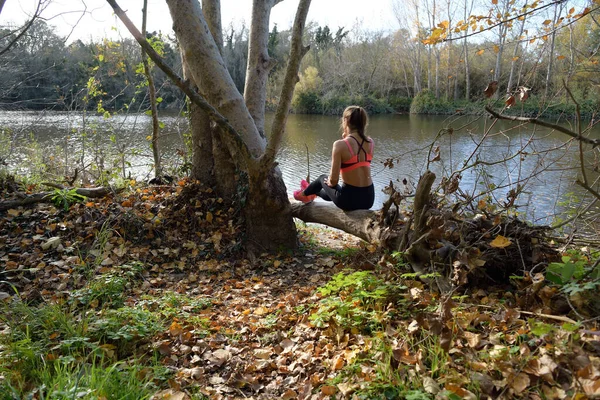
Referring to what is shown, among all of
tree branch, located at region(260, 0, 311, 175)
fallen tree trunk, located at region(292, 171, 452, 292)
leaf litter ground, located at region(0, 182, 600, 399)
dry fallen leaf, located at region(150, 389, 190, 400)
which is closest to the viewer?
leaf litter ground, located at region(0, 182, 600, 399)

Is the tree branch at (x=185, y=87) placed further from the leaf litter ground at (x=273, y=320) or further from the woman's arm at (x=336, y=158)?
the leaf litter ground at (x=273, y=320)

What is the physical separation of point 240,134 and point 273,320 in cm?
242

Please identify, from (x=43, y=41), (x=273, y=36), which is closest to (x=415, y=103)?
(x=273, y=36)

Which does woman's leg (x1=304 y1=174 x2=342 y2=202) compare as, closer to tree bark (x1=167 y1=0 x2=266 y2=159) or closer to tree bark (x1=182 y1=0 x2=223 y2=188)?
tree bark (x1=167 y1=0 x2=266 y2=159)

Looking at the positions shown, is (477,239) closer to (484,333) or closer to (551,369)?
(484,333)

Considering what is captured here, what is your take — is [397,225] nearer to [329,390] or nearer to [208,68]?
[329,390]

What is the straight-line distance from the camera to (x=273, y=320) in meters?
3.02

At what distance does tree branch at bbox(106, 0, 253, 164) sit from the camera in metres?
3.59

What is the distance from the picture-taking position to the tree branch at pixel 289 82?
3.36m

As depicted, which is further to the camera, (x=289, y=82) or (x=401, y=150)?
(x=401, y=150)

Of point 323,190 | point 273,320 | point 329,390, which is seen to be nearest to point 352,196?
point 323,190

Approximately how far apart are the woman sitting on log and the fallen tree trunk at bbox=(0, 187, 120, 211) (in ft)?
9.75

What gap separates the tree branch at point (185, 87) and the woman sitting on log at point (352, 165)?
101cm

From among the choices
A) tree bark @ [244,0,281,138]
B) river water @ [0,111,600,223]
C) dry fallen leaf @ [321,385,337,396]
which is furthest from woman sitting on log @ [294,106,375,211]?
dry fallen leaf @ [321,385,337,396]
